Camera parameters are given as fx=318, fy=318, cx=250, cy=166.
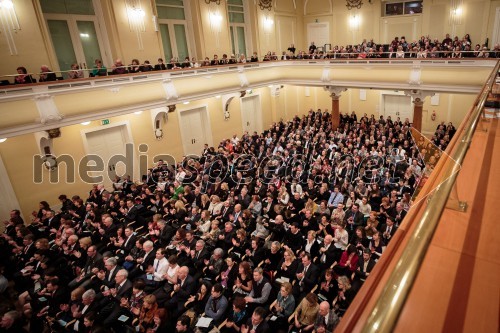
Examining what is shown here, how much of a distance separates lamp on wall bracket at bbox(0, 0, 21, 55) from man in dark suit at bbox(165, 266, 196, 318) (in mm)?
9635


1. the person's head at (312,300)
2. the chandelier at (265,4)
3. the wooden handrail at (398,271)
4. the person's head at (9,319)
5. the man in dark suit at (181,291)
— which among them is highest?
the chandelier at (265,4)

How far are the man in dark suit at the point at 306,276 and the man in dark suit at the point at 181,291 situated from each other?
1823mm

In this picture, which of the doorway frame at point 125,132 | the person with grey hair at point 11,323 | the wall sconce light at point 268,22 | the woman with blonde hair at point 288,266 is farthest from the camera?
the wall sconce light at point 268,22

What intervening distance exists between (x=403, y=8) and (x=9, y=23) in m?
18.3

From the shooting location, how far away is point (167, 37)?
1485cm

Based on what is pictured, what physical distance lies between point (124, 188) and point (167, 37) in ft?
26.3

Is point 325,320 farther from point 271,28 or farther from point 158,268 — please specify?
point 271,28

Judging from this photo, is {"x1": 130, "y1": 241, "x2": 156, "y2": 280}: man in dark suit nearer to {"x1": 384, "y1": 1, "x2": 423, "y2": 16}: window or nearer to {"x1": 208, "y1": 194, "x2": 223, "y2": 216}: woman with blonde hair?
{"x1": 208, "y1": 194, "x2": 223, "y2": 216}: woman with blonde hair

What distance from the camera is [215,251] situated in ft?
19.9

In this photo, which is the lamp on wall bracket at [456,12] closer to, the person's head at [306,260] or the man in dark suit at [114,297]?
the person's head at [306,260]

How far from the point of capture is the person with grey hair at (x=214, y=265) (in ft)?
19.5

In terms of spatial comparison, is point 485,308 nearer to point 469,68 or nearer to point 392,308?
point 392,308

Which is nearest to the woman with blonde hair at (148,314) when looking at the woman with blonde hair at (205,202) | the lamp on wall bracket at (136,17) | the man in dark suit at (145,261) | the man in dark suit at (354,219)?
the man in dark suit at (145,261)

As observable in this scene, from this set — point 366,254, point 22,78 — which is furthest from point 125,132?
point 366,254
